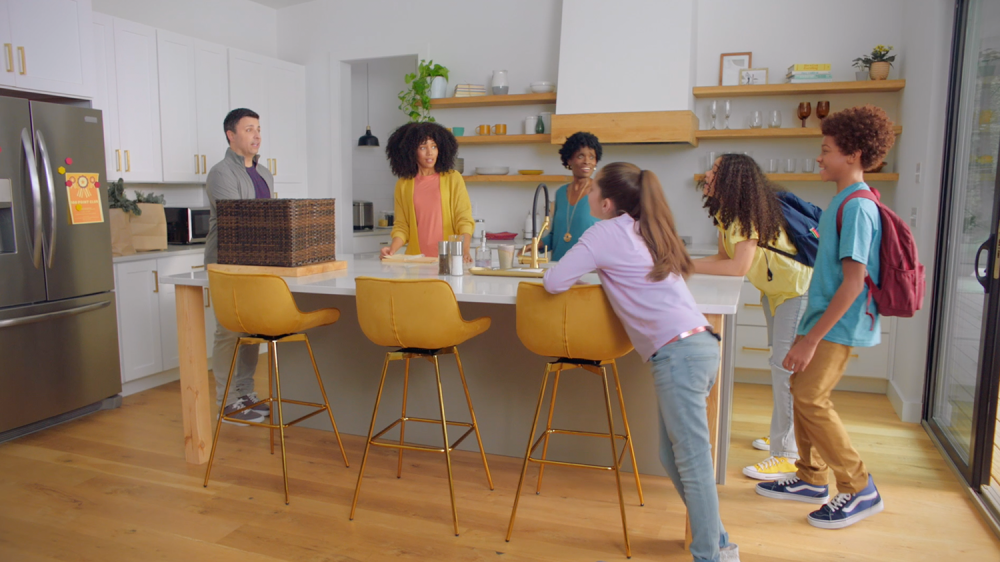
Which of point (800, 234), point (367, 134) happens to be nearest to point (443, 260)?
point (800, 234)

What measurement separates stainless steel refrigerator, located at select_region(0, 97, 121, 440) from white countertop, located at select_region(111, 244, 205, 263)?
239 mm

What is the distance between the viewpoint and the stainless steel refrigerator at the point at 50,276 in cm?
338

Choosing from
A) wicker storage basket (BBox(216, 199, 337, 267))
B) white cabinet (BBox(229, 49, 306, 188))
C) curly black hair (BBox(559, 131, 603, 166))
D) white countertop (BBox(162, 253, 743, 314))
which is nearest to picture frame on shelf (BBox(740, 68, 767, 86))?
curly black hair (BBox(559, 131, 603, 166))

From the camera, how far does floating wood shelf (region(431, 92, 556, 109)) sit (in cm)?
518

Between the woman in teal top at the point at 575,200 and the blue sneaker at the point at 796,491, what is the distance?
147 cm

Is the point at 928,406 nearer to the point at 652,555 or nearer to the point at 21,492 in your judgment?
the point at 652,555

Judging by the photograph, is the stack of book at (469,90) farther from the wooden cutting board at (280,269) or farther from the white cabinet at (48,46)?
the wooden cutting board at (280,269)

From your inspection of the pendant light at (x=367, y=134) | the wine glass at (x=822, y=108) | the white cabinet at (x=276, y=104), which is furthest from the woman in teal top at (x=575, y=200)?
the pendant light at (x=367, y=134)

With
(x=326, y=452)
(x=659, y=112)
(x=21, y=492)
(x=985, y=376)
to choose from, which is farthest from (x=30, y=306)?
(x=985, y=376)

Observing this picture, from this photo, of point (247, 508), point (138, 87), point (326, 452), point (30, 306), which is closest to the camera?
point (247, 508)

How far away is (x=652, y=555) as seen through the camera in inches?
91.3

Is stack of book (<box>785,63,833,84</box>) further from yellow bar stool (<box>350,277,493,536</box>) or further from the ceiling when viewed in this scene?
the ceiling

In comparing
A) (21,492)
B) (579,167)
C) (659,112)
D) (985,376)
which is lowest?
(21,492)

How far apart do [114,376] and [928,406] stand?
4417mm
